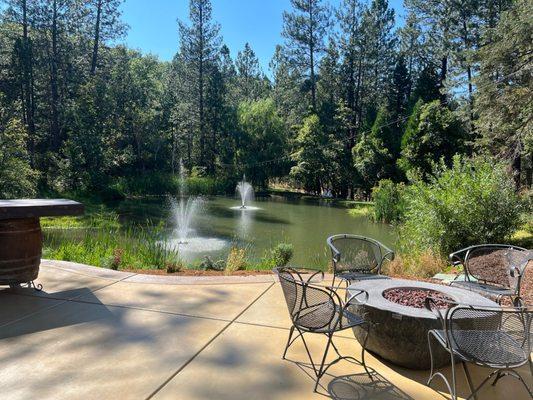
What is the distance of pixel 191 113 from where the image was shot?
32594 millimetres

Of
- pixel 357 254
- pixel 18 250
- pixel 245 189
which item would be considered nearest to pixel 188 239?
pixel 18 250

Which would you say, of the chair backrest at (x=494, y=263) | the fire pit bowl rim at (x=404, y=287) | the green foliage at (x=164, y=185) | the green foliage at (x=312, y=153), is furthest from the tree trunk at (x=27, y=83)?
the fire pit bowl rim at (x=404, y=287)

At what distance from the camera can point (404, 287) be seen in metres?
3.33

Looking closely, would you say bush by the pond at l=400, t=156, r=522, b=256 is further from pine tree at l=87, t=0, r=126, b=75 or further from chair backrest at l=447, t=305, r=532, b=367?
pine tree at l=87, t=0, r=126, b=75

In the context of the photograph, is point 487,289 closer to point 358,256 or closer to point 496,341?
point 358,256

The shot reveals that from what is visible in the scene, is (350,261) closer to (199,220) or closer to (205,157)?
(199,220)

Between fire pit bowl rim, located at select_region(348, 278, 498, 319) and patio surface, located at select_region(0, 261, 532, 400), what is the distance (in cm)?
43

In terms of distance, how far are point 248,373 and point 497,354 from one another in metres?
1.49

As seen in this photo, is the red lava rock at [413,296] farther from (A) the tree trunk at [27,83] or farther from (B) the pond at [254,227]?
(A) the tree trunk at [27,83]

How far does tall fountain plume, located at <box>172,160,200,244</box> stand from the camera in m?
12.7

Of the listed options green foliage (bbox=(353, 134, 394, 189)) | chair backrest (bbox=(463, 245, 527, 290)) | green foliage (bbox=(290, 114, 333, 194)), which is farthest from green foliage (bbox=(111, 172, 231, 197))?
chair backrest (bbox=(463, 245, 527, 290))

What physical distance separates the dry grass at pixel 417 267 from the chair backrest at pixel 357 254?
74.9 inches

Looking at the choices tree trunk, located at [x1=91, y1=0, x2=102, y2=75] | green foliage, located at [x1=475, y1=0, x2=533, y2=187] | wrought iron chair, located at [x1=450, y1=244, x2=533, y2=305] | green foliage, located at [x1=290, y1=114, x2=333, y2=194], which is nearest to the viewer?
wrought iron chair, located at [x1=450, y1=244, x2=533, y2=305]

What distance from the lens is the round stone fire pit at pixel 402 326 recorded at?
277 cm
